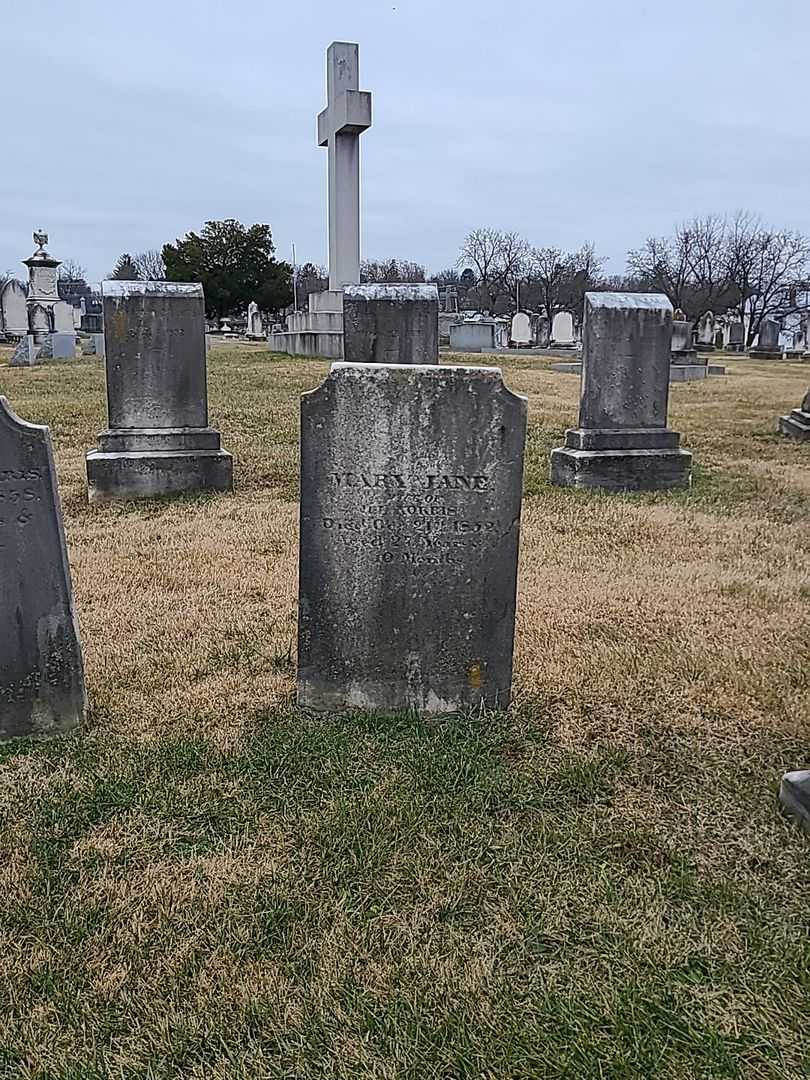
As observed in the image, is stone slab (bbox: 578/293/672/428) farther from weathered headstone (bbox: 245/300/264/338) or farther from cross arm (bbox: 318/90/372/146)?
weathered headstone (bbox: 245/300/264/338)

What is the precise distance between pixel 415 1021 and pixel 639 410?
6.99 metres

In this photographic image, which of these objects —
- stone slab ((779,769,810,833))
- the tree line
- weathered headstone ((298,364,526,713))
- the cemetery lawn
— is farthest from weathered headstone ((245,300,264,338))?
stone slab ((779,769,810,833))

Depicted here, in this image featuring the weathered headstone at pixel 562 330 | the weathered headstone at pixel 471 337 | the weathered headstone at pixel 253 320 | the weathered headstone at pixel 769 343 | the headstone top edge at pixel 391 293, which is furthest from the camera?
the weathered headstone at pixel 253 320

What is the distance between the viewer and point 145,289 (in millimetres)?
7309

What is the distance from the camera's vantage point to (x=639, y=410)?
824 centimetres

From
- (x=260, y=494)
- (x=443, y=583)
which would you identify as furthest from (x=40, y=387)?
(x=443, y=583)

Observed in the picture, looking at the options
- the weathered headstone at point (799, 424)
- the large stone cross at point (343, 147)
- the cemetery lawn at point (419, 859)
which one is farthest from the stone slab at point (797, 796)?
the large stone cross at point (343, 147)

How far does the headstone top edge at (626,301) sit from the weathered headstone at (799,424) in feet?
13.7

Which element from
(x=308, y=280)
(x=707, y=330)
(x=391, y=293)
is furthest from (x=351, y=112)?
(x=308, y=280)

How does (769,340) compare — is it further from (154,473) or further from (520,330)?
(154,473)

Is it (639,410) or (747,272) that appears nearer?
(639,410)

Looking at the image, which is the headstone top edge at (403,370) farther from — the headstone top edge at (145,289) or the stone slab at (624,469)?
the stone slab at (624,469)

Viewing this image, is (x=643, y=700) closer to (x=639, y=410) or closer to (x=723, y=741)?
(x=723, y=741)

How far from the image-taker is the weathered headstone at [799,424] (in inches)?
438
